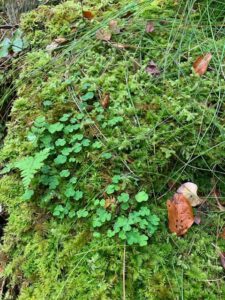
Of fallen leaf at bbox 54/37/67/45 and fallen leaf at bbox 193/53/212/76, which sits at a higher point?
fallen leaf at bbox 54/37/67/45

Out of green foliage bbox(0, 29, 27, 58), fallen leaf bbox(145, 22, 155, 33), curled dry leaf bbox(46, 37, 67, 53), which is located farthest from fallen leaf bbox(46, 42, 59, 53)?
fallen leaf bbox(145, 22, 155, 33)

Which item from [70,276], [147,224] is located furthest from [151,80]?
[70,276]

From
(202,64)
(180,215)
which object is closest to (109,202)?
(180,215)

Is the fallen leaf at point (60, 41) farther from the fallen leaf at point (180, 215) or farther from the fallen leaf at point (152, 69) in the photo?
the fallen leaf at point (180, 215)

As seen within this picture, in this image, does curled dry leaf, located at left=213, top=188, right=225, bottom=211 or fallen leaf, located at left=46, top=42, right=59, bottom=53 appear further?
fallen leaf, located at left=46, top=42, right=59, bottom=53

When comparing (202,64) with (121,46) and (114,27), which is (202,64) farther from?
(114,27)

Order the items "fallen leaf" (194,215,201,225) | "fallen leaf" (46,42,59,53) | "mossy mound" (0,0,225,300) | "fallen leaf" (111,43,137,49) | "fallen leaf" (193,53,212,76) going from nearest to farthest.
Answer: "mossy mound" (0,0,225,300), "fallen leaf" (194,215,201,225), "fallen leaf" (193,53,212,76), "fallen leaf" (111,43,137,49), "fallen leaf" (46,42,59,53)

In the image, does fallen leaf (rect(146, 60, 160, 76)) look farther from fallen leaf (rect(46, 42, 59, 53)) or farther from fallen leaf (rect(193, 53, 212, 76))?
fallen leaf (rect(46, 42, 59, 53))
